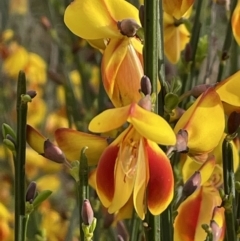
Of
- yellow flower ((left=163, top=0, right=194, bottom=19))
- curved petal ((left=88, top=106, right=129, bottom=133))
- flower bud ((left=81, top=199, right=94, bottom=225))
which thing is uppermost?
yellow flower ((left=163, top=0, right=194, bottom=19))

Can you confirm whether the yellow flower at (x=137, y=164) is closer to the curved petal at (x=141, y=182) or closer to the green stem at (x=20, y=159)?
the curved petal at (x=141, y=182)

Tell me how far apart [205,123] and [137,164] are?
0.11 meters

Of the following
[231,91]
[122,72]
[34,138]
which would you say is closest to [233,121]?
[231,91]

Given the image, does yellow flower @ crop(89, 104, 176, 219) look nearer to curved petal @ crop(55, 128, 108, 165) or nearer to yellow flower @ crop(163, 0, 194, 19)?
curved petal @ crop(55, 128, 108, 165)

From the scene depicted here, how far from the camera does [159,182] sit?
0.75m

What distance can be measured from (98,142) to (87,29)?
0.15 m

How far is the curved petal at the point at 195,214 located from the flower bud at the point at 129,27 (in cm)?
27

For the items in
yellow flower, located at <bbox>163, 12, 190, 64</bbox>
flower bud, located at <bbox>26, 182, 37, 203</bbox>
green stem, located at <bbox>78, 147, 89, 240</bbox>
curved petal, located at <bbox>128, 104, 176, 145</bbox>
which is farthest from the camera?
yellow flower, located at <bbox>163, 12, 190, 64</bbox>

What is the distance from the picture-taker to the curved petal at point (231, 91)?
83cm

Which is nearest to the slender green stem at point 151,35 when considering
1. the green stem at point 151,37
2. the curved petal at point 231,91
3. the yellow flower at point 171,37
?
the green stem at point 151,37

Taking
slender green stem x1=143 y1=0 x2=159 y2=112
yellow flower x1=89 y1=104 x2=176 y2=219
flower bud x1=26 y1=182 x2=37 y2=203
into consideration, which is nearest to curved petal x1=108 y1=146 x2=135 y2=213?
yellow flower x1=89 y1=104 x2=176 y2=219

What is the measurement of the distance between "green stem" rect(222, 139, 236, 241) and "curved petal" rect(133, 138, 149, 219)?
16 cm

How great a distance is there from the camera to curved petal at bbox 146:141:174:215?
75 centimetres

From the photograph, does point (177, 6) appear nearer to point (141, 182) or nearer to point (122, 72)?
point (122, 72)
